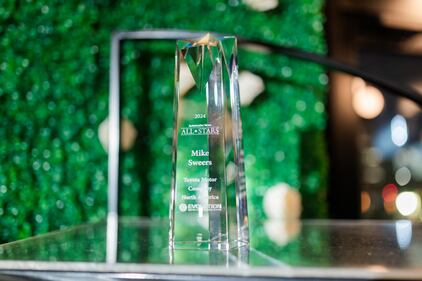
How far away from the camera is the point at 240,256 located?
2.39 ft

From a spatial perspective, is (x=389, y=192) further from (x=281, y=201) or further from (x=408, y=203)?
(x=281, y=201)

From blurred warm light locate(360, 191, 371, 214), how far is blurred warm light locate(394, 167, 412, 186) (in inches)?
6.4

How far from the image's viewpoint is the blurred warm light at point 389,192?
207 cm

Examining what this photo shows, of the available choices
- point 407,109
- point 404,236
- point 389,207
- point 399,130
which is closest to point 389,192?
point 389,207

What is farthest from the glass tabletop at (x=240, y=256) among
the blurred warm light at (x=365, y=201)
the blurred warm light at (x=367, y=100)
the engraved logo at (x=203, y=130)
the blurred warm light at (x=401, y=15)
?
the blurred warm light at (x=401, y=15)

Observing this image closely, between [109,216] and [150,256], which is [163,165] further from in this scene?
[150,256]

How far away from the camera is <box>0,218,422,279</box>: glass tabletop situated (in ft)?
1.96

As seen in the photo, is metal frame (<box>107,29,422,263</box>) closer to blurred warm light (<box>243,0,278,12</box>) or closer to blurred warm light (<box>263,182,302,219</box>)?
blurred warm light (<box>243,0,278,12</box>)

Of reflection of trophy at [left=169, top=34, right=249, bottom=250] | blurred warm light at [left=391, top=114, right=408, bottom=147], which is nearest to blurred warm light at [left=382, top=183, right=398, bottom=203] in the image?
blurred warm light at [left=391, top=114, right=408, bottom=147]

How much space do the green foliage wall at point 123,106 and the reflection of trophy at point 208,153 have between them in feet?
3.01

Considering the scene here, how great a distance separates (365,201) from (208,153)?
50.3 inches

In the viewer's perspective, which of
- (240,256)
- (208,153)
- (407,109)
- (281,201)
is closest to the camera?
(240,256)

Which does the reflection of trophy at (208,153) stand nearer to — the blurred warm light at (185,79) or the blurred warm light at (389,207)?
→ the blurred warm light at (185,79)

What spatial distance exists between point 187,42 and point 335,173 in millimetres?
1182
